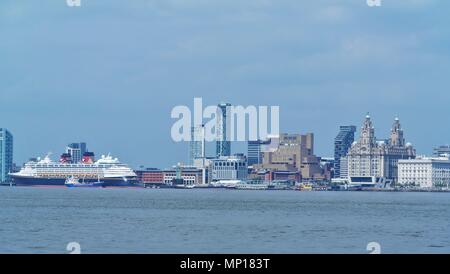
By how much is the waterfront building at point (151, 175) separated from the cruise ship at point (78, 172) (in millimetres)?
23029

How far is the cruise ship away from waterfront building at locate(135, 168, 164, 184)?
23029mm

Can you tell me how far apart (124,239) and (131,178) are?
5284 inches

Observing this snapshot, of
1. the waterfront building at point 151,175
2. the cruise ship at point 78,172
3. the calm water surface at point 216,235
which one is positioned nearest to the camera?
the calm water surface at point 216,235

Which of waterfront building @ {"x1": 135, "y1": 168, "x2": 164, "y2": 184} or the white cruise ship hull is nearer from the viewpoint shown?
the white cruise ship hull

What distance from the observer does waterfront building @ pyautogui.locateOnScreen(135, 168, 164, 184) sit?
190 metres

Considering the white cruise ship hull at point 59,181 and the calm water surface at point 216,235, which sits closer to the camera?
the calm water surface at point 216,235

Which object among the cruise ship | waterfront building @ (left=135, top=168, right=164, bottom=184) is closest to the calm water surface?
the cruise ship

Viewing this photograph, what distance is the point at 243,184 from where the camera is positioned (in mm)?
196250

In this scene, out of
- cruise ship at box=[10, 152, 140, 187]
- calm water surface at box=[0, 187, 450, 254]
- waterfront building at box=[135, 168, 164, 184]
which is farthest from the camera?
waterfront building at box=[135, 168, 164, 184]

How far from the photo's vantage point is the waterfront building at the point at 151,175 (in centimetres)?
19000

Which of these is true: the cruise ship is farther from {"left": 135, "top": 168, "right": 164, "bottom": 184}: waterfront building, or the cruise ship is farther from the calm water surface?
the calm water surface

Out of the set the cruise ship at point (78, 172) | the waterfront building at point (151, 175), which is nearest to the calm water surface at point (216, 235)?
the cruise ship at point (78, 172)

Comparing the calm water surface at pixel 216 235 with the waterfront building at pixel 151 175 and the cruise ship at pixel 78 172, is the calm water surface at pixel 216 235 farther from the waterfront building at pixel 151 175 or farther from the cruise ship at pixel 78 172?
the waterfront building at pixel 151 175
